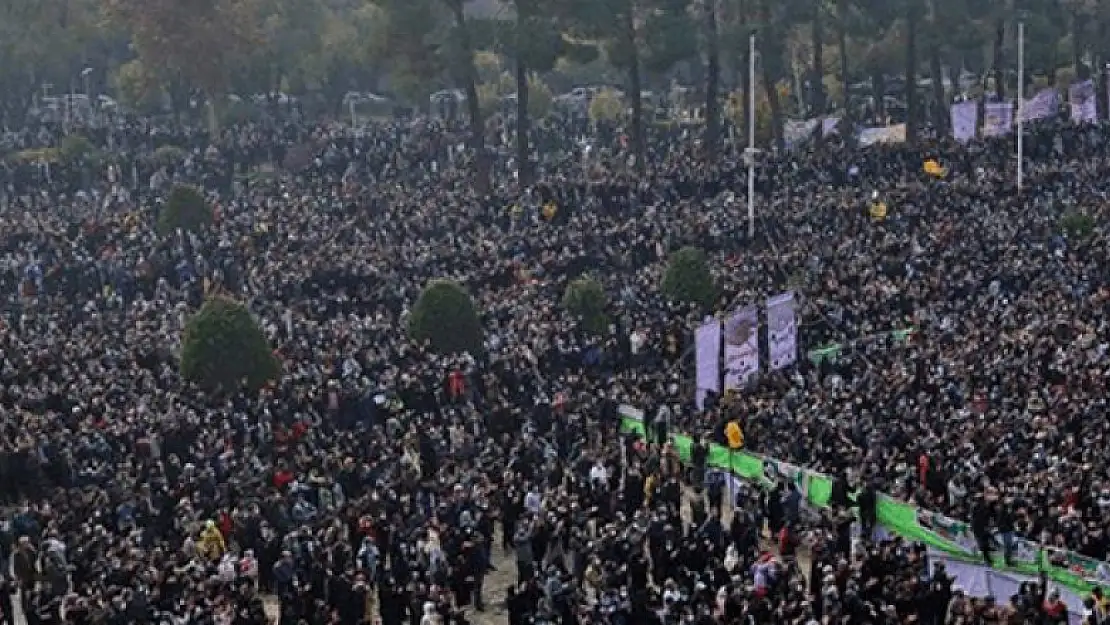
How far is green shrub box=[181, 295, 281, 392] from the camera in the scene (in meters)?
37.0

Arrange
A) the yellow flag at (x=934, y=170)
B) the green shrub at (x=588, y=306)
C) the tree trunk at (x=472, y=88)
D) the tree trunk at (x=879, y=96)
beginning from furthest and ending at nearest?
the tree trunk at (x=879, y=96) < the tree trunk at (x=472, y=88) < the yellow flag at (x=934, y=170) < the green shrub at (x=588, y=306)

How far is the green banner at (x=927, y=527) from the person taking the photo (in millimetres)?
23703

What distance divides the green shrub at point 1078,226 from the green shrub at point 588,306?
1022 centimetres

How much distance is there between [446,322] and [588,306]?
298cm

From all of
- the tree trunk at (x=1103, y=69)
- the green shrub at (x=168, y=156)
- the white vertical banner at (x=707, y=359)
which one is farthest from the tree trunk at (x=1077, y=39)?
the white vertical banner at (x=707, y=359)

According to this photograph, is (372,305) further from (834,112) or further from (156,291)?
(834,112)

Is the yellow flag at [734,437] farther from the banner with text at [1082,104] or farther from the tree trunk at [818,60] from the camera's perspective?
the tree trunk at [818,60]

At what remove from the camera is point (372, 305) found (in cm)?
4450

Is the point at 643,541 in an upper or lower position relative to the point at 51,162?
upper

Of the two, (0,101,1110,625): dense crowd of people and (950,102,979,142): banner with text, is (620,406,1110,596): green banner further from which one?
(950,102,979,142): banner with text

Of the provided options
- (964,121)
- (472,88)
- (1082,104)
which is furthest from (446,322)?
(1082,104)

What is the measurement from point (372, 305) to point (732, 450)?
47.5 feet

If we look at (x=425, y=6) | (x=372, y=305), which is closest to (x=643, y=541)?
(x=372, y=305)

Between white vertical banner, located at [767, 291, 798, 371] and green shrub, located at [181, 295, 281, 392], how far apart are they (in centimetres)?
897
